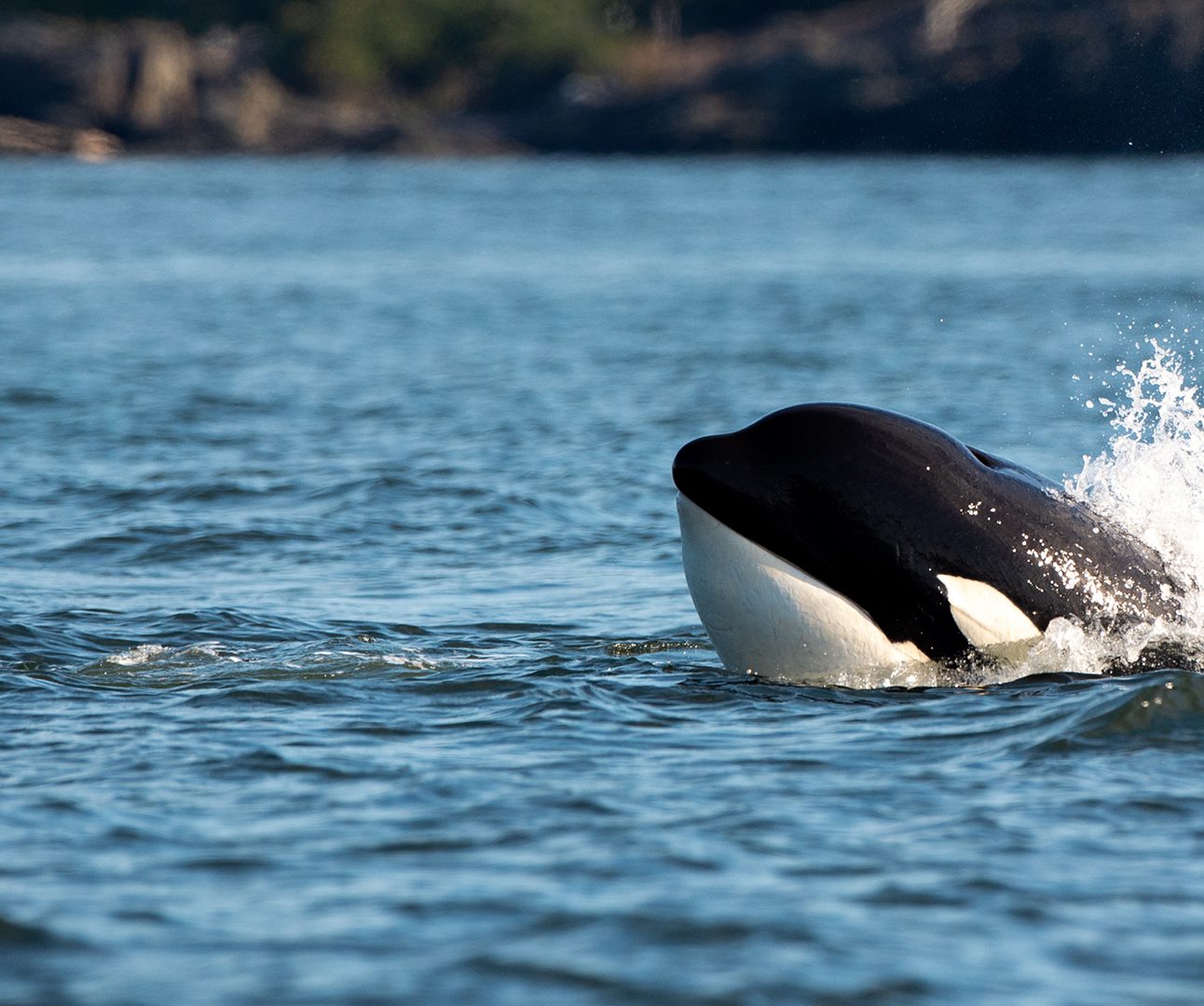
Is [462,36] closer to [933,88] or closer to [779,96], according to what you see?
[779,96]

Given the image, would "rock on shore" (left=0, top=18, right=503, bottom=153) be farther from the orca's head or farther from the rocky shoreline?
the orca's head

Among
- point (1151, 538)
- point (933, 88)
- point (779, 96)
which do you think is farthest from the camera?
point (779, 96)

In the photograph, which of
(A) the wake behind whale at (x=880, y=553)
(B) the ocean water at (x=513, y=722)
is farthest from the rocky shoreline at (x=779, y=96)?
(A) the wake behind whale at (x=880, y=553)

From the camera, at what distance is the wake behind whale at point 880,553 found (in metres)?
8.46

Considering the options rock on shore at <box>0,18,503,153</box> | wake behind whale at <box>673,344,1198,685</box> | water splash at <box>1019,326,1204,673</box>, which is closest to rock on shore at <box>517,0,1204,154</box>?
rock on shore at <box>0,18,503,153</box>

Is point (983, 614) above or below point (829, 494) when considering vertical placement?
below

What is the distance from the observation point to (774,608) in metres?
8.62

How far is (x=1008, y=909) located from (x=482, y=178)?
254 feet

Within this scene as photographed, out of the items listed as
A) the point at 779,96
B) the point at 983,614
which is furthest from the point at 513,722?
the point at 779,96

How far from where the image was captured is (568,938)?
611cm

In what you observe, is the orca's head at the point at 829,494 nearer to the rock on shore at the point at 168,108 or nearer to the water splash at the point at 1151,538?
the water splash at the point at 1151,538

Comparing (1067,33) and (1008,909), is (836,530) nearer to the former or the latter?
(1008,909)

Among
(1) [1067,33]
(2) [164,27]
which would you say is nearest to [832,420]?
(1) [1067,33]

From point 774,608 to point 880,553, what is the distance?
506mm
